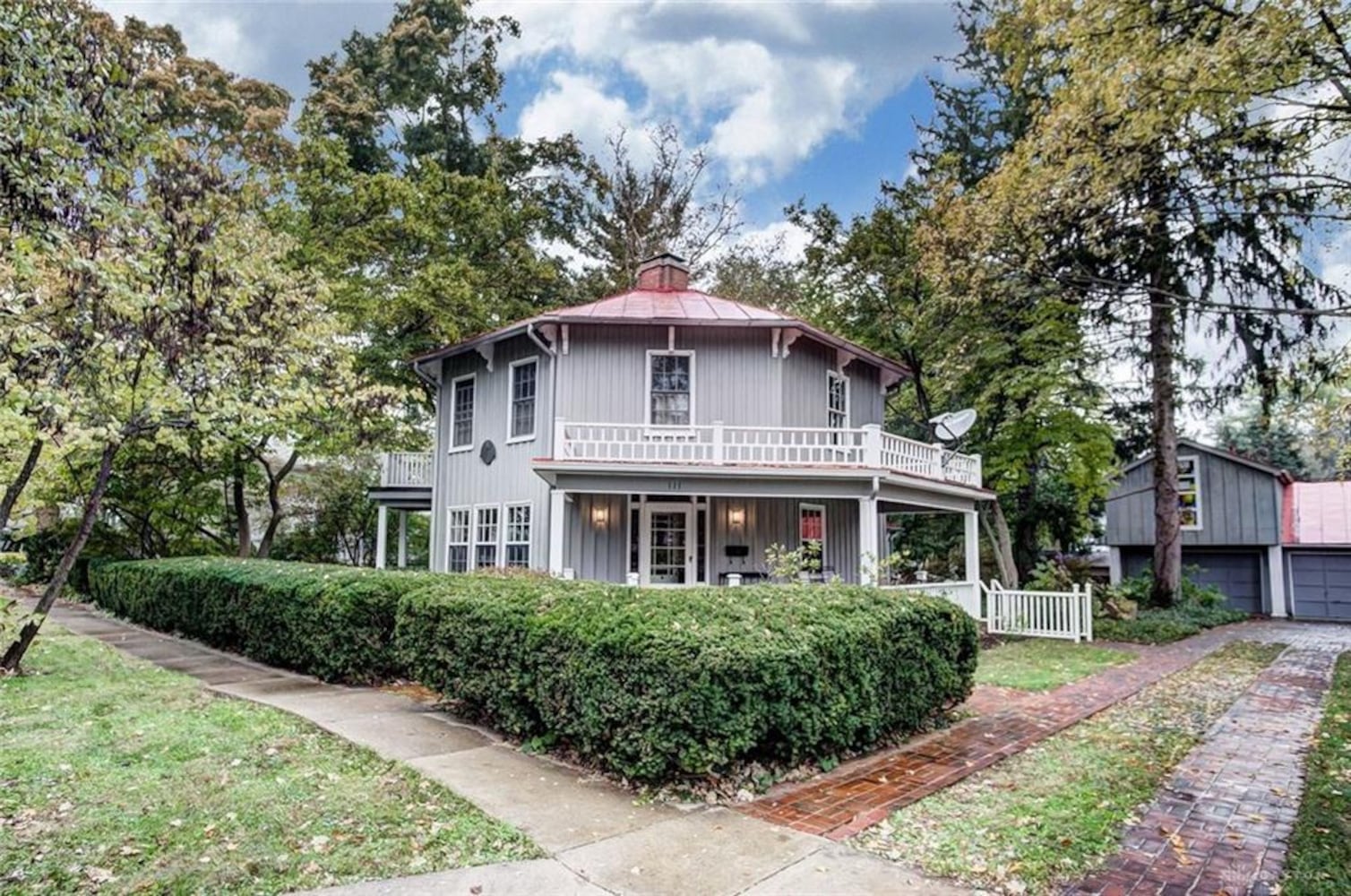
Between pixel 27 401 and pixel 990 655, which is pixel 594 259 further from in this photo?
pixel 27 401

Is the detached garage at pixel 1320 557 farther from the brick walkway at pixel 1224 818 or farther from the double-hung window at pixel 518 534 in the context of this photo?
the double-hung window at pixel 518 534

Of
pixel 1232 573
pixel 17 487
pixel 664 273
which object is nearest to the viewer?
pixel 17 487

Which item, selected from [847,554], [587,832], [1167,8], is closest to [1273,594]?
[847,554]

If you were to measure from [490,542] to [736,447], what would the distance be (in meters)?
5.74

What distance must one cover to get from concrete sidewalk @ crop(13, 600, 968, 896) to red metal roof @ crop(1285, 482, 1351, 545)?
24.7 metres

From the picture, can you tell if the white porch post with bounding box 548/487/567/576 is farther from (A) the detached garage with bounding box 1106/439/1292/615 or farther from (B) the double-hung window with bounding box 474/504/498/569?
(A) the detached garage with bounding box 1106/439/1292/615

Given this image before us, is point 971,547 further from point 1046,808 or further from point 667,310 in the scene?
point 1046,808

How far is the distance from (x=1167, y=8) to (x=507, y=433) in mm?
12071

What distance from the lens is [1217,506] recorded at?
2264 cm

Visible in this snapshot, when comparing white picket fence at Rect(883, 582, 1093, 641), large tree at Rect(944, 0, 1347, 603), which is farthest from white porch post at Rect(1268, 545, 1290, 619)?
white picket fence at Rect(883, 582, 1093, 641)

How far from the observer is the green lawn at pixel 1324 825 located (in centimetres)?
363

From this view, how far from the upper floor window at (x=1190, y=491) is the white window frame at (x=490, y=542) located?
800 inches

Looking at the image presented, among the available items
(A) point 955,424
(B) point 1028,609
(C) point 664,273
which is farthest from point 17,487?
(B) point 1028,609

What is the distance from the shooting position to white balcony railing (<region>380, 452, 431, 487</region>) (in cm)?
1778
